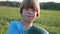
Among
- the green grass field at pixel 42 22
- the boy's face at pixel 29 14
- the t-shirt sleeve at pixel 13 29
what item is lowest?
the green grass field at pixel 42 22

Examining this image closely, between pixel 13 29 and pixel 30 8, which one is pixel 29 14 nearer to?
pixel 30 8

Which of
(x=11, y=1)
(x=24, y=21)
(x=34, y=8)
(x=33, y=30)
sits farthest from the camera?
(x=11, y=1)

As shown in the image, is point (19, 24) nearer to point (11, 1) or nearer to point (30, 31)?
point (30, 31)

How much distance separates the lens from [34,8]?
5.13 feet

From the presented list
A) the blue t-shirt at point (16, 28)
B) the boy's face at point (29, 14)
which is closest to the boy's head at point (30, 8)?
the boy's face at point (29, 14)

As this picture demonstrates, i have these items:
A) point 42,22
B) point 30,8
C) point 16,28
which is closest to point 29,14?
point 30,8

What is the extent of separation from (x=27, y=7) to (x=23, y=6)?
7cm

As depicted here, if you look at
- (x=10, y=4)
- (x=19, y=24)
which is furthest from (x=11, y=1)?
(x=19, y=24)

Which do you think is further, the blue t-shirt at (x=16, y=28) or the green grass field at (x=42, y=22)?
the green grass field at (x=42, y=22)

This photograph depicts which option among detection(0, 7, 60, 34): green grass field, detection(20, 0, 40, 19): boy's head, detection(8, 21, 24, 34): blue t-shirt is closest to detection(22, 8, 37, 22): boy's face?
detection(20, 0, 40, 19): boy's head

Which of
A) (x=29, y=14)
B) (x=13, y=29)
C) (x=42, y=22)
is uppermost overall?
(x=29, y=14)

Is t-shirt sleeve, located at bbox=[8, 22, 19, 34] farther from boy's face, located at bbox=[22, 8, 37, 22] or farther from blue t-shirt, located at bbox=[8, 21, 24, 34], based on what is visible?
boy's face, located at bbox=[22, 8, 37, 22]

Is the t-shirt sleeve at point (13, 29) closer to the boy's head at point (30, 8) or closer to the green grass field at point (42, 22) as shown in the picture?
the boy's head at point (30, 8)

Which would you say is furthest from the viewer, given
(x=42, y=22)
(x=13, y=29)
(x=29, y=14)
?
(x=42, y=22)
